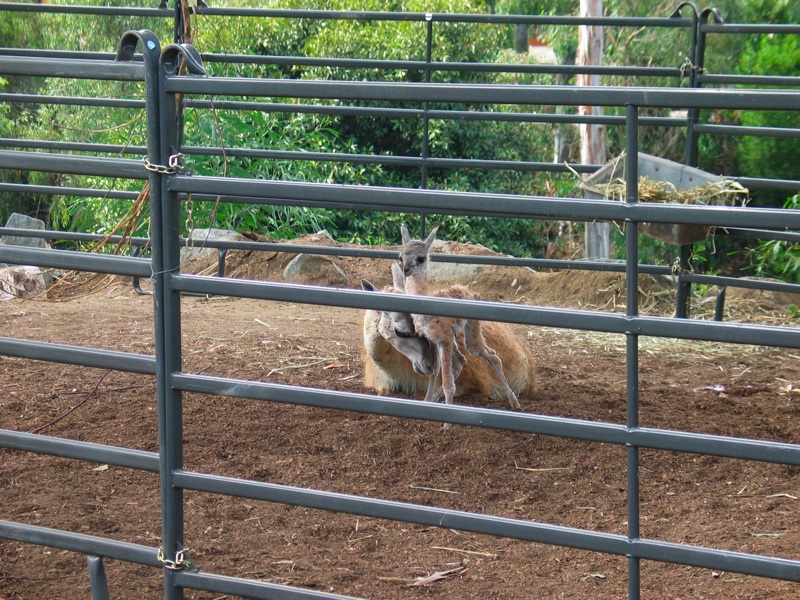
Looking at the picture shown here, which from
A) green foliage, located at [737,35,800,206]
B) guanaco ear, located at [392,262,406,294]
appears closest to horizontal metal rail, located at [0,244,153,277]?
guanaco ear, located at [392,262,406,294]

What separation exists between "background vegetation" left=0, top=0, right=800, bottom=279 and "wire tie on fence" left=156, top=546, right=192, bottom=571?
6.49 m

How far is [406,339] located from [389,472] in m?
0.92

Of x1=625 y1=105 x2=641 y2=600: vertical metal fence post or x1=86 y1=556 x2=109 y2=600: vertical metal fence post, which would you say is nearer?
x1=625 y1=105 x2=641 y2=600: vertical metal fence post

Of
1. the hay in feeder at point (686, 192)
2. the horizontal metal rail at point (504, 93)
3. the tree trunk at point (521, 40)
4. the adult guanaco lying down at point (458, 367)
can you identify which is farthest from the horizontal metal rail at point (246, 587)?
the tree trunk at point (521, 40)

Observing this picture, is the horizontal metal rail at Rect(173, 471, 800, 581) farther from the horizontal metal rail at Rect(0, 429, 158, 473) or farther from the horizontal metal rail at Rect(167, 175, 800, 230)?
the horizontal metal rail at Rect(167, 175, 800, 230)

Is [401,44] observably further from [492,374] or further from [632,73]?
[492,374]

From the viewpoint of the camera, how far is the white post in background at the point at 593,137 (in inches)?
481

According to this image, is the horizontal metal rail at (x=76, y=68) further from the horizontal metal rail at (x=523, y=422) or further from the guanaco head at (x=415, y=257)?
the guanaco head at (x=415, y=257)

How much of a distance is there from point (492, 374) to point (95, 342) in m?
2.84

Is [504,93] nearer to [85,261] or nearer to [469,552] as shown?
[85,261]

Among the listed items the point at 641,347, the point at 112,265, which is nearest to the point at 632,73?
the point at 641,347

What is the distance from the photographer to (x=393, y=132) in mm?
12430

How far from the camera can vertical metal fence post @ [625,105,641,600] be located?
2150mm

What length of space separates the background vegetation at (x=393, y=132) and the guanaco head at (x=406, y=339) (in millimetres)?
4402
